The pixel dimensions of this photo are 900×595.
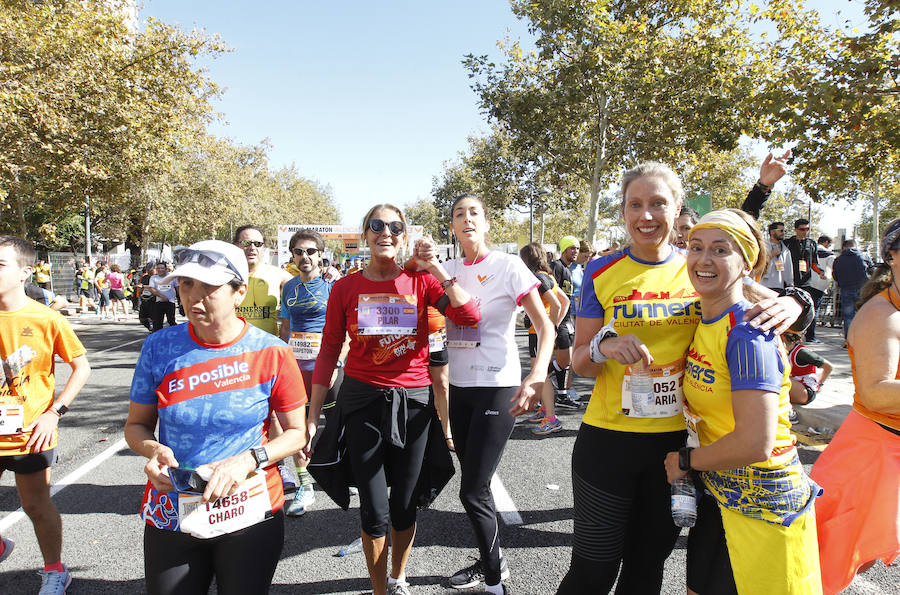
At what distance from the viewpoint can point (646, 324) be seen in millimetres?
2008

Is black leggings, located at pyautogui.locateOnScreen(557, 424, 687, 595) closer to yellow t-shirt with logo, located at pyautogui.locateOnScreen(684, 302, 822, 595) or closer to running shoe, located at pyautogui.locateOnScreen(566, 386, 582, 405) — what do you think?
yellow t-shirt with logo, located at pyautogui.locateOnScreen(684, 302, 822, 595)

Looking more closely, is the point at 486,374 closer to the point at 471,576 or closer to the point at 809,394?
the point at 471,576

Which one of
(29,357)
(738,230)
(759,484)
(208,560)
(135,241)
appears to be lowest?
(208,560)

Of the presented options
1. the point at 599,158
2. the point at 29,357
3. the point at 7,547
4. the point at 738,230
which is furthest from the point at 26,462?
the point at 599,158

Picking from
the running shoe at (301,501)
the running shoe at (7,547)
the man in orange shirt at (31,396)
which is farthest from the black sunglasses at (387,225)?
the running shoe at (7,547)

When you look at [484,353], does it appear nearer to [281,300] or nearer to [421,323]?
[421,323]

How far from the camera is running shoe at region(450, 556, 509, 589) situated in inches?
116

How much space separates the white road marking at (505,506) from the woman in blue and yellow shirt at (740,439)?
1.98 m

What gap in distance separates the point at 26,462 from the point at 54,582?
691mm

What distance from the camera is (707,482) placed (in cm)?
189

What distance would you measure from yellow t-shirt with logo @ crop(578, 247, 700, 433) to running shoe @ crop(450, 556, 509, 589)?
136cm

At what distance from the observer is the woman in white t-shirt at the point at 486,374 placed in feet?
8.92

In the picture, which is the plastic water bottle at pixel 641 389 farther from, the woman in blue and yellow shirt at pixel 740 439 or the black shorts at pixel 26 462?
the black shorts at pixel 26 462

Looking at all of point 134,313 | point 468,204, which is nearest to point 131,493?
point 468,204
